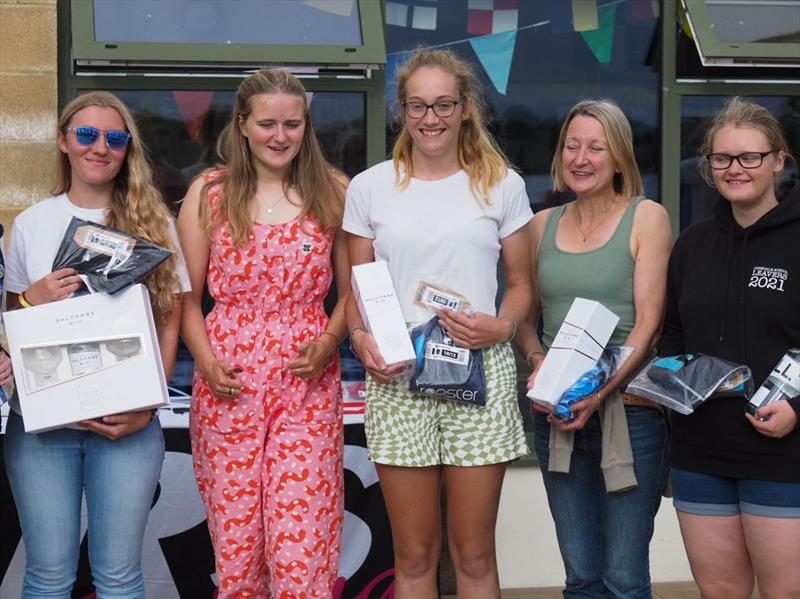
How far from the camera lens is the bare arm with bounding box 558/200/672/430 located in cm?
322

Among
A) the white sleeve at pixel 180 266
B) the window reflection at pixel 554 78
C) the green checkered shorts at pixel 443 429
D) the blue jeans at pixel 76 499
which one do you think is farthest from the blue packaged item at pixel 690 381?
the window reflection at pixel 554 78

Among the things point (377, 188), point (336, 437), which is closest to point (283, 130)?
point (377, 188)

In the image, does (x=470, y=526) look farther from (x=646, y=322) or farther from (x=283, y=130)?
(x=283, y=130)

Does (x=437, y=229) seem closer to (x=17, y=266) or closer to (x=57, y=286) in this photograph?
(x=57, y=286)

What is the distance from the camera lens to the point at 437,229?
128 inches

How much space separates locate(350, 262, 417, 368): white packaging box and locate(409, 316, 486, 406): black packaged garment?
53 mm

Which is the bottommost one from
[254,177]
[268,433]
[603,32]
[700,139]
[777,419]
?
[268,433]

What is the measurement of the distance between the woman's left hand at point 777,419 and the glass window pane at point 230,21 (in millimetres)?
2612

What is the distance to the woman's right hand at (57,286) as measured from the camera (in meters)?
3.13

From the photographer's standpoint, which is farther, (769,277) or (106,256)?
(106,256)

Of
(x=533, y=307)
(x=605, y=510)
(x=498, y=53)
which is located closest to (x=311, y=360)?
(x=533, y=307)

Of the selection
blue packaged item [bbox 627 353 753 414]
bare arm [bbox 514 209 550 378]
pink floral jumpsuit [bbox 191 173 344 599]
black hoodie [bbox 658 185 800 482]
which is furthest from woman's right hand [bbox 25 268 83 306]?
black hoodie [bbox 658 185 800 482]

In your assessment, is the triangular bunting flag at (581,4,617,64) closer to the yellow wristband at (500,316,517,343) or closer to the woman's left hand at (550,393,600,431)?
the yellow wristband at (500,316,517,343)

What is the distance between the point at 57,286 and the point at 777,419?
2.03 metres
